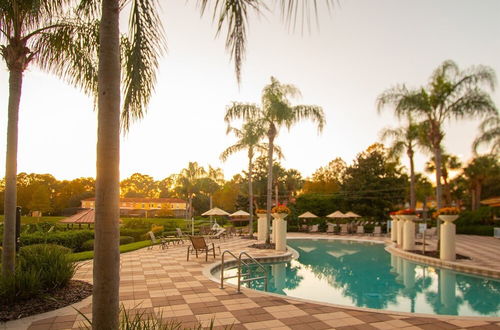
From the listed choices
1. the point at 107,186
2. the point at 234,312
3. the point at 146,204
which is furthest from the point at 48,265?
the point at 146,204

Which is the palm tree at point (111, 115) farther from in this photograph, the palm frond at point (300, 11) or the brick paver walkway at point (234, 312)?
the brick paver walkway at point (234, 312)

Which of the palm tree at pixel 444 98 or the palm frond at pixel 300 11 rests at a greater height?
the palm tree at pixel 444 98

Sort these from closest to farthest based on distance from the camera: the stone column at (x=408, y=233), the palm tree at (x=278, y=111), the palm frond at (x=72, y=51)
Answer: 1. the palm frond at (x=72, y=51)
2. the stone column at (x=408, y=233)
3. the palm tree at (x=278, y=111)

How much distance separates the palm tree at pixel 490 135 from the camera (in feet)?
57.4

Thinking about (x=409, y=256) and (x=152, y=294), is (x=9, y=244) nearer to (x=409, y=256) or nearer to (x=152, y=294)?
(x=152, y=294)

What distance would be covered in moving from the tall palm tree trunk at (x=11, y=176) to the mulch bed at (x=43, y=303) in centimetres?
65

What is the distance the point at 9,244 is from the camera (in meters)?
6.01

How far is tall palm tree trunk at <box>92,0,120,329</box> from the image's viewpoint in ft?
9.23

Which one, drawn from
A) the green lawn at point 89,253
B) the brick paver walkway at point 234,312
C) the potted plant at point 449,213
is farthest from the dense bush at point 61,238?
the potted plant at point 449,213

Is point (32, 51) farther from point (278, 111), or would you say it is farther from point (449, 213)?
point (449, 213)

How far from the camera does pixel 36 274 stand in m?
6.11

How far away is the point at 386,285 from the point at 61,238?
1239 cm

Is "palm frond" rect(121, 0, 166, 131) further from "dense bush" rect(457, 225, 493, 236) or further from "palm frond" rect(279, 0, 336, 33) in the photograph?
"dense bush" rect(457, 225, 493, 236)

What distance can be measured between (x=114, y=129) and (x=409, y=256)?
46.4ft
